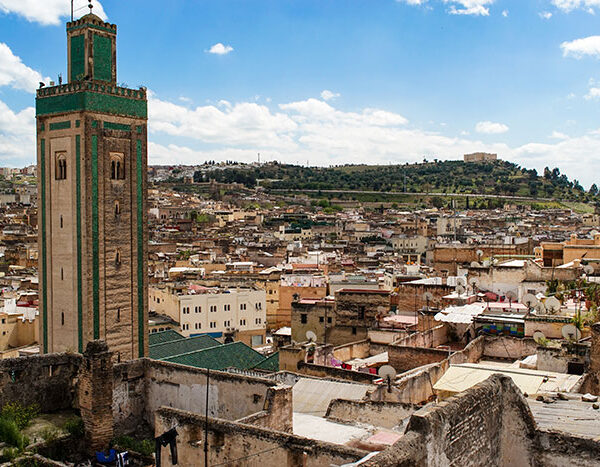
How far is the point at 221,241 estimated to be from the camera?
228 ft

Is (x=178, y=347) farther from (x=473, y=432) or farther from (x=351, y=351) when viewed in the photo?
(x=473, y=432)

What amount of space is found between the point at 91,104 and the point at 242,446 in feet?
43.5

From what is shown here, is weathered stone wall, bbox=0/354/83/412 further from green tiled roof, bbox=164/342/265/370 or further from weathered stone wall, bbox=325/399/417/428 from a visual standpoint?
green tiled roof, bbox=164/342/265/370

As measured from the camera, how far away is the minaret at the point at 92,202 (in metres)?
19.9

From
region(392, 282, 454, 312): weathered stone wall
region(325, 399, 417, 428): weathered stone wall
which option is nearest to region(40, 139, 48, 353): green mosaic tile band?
region(325, 399, 417, 428): weathered stone wall

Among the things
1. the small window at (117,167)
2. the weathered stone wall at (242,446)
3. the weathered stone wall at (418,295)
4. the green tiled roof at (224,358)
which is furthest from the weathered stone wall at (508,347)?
the small window at (117,167)

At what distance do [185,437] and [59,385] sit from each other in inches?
185

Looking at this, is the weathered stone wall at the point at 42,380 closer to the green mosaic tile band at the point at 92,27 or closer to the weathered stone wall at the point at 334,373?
the weathered stone wall at the point at 334,373

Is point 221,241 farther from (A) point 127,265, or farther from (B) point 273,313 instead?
(A) point 127,265

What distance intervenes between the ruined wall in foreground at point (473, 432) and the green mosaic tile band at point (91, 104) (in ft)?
52.6

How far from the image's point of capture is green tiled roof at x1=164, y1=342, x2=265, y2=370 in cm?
2091

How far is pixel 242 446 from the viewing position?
9.30m

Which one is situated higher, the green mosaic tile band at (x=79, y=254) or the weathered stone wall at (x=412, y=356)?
the green mosaic tile band at (x=79, y=254)

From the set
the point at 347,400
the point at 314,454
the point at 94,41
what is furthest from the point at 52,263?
the point at 314,454
